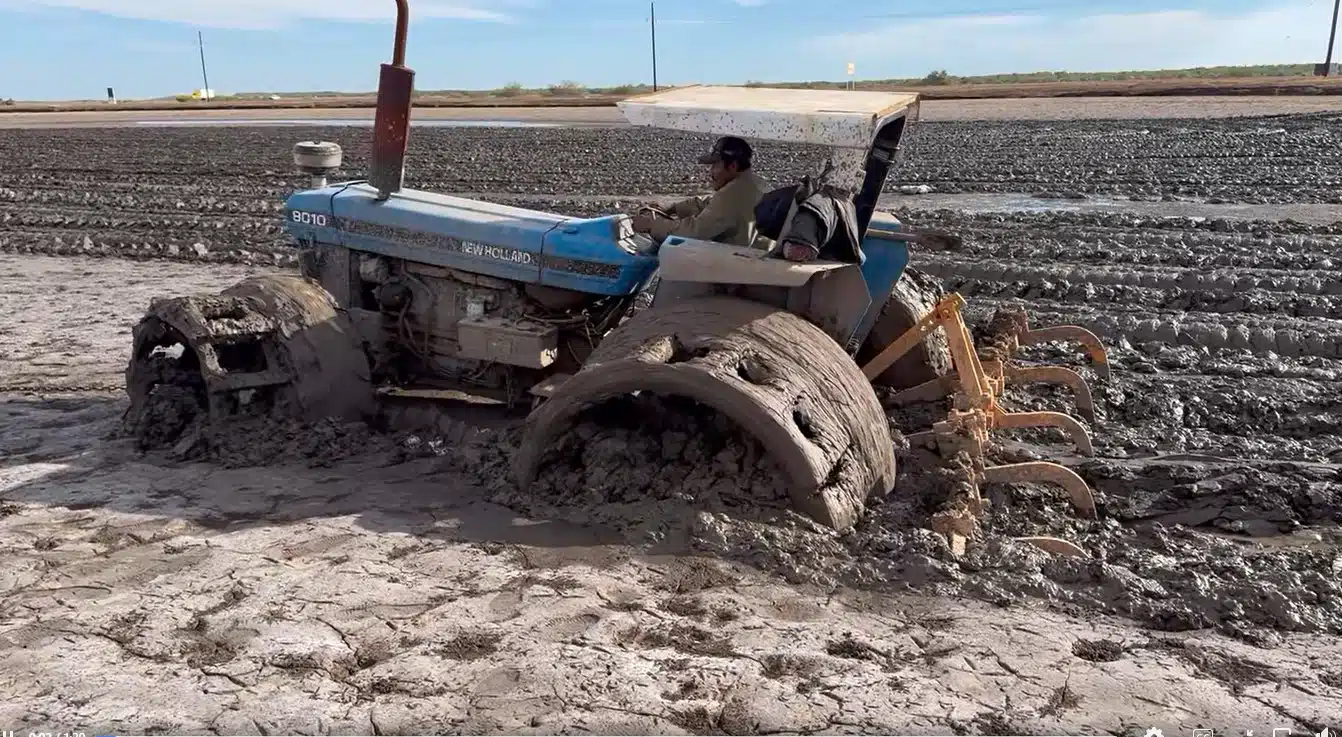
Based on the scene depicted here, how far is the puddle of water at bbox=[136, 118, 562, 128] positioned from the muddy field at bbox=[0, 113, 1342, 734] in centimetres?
2412

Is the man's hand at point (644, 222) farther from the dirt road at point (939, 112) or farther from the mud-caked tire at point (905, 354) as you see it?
the dirt road at point (939, 112)

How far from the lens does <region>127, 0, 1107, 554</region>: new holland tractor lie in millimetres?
4578

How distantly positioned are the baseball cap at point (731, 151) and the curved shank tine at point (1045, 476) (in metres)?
1.75

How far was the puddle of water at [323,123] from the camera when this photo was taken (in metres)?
31.5

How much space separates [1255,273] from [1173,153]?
34.5ft

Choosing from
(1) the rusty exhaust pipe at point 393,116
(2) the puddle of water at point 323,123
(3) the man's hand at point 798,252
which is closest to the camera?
(3) the man's hand at point 798,252

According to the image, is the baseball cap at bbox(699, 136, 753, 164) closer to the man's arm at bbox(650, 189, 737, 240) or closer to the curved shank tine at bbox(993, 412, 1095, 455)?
the man's arm at bbox(650, 189, 737, 240)

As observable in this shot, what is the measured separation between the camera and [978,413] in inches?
202

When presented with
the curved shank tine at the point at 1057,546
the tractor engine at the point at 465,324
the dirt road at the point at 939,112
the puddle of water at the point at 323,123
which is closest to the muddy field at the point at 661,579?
the curved shank tine at the point at 1057,546

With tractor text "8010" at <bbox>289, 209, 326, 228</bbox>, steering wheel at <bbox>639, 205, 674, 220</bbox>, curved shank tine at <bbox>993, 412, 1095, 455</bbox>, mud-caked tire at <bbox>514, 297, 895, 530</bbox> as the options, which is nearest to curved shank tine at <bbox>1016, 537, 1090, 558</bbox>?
mud-caked tire at <bbox>514, 297, 895, 530</bbox>

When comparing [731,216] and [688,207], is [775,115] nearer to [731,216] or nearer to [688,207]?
[731,216]

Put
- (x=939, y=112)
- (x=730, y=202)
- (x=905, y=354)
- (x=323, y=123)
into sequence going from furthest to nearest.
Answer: (x=323, y=123) < (x=939, y=112) < (x=905, y=354) < (x=730, y=202)

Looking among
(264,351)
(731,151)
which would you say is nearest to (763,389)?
(731,151)

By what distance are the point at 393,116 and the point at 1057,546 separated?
3.68 metres
